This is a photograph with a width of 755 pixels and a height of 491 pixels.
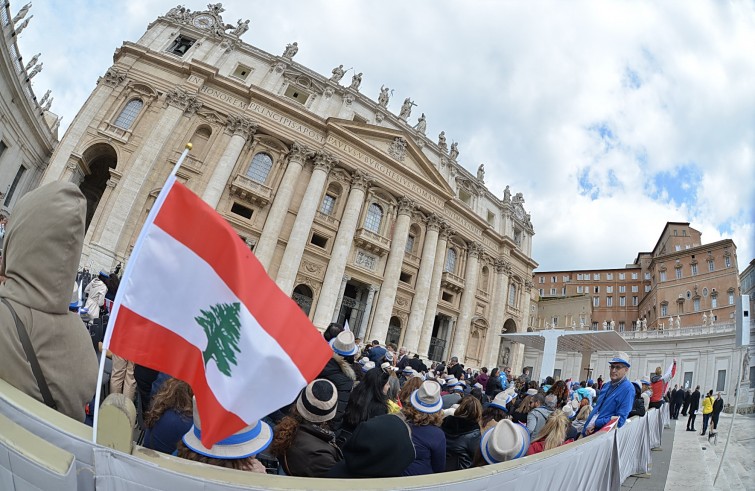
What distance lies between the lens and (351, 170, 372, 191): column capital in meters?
24.9

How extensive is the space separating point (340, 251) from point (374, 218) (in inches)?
167

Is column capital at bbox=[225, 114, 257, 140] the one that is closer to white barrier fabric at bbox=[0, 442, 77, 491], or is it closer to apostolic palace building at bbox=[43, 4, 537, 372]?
apostolic palace building at bbox=[43, 4, 537, 372]

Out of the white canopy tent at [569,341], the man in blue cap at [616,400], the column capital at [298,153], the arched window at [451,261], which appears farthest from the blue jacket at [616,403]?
the arched window at [451,261]

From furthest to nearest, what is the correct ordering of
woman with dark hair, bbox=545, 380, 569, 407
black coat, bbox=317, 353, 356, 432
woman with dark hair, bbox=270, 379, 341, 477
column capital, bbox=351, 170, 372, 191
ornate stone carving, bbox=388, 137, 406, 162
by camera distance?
ornate stone carving, bbox=388, 137, 406, 162 → column capital, bbox=351, 170, 372, 191 → woman with dark hair, bbox=545, 380, 569, 407 → black coat, bbox=317, 353, 356, 432 → woman with dark hair, bbox=270, 379, 341, 477

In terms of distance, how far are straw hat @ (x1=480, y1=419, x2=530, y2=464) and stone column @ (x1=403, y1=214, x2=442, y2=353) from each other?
73.0ft

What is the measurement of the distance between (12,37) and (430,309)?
83.9 feet

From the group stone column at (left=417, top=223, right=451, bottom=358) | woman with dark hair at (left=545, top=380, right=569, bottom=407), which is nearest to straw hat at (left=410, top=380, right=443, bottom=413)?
woman with dark hair at (left=545, top=380, right=569, bottom=407)

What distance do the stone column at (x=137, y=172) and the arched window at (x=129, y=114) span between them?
5.90 feet

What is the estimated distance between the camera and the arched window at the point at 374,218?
25.8 metres

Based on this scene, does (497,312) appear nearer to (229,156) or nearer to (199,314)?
(229,156)

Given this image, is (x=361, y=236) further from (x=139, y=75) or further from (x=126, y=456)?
(x=126, y=456)

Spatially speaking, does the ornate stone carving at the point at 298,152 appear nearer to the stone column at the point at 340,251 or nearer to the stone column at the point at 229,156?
the stone column at the point at 229,156

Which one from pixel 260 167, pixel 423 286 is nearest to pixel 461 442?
pixel 260 167

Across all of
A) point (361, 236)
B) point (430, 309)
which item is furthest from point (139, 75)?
point (430, 309)
